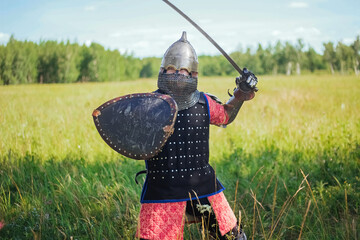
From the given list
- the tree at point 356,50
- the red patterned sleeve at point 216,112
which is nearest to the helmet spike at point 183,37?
the red patterned sleeve at point 216,112

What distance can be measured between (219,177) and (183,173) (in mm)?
1675

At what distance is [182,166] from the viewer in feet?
6.14

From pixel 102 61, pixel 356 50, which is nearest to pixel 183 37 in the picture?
pixel 356 50

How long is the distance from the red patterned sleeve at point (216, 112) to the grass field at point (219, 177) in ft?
1.59

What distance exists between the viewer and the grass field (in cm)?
259

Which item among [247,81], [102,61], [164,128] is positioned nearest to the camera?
[164,128]

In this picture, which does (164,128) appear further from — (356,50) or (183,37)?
(356,50)

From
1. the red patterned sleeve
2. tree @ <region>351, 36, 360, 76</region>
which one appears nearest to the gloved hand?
the red patterned sleeve

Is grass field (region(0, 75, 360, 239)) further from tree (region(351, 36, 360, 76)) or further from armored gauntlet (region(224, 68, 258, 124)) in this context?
tree (region(351, 36, 360, 76))

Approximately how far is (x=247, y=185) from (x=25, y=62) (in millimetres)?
5473

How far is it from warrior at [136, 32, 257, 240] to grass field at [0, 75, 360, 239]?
0.19 m

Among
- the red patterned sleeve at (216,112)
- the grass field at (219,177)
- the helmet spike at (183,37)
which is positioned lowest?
the grass field at (219,177)

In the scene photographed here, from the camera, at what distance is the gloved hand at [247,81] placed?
2.02 meters

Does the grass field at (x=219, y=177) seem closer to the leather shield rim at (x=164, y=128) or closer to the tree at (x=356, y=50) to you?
the leather shield rim at (x=164, y=128)
